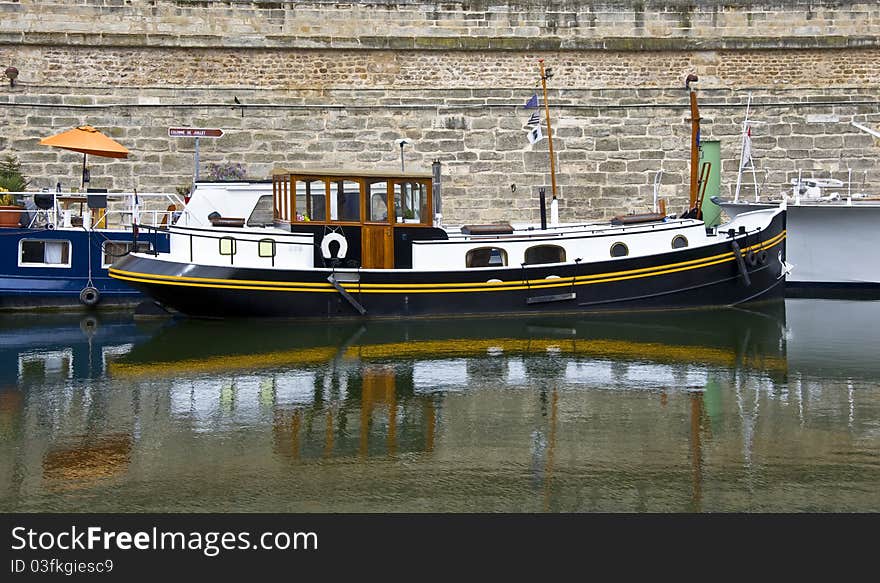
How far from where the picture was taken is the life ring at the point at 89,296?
55.0 feet

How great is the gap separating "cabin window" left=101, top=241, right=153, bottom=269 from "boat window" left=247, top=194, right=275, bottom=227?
5.29 feet

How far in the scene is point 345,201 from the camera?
15.7 metres

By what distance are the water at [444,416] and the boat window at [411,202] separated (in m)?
1.48

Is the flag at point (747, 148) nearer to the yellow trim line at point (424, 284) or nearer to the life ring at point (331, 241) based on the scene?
the yellow trim line at point (424, 284)

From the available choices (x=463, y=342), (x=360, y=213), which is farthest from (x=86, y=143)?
(x=463, y=342)

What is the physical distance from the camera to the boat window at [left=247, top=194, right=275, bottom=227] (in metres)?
17.3

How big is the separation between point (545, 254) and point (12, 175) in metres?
9.03

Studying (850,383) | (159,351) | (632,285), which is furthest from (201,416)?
(632,285)

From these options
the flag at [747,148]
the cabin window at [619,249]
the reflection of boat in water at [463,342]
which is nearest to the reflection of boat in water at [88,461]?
the reflection of boat in water at [463,342]

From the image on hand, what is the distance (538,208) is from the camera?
2078 cm

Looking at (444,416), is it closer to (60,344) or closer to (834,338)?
(60,344)

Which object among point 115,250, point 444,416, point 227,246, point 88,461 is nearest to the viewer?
point 88,461

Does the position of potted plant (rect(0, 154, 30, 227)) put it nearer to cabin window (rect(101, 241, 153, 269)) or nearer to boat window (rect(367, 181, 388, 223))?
cabin window (rect(101, 241, 153, 269))
